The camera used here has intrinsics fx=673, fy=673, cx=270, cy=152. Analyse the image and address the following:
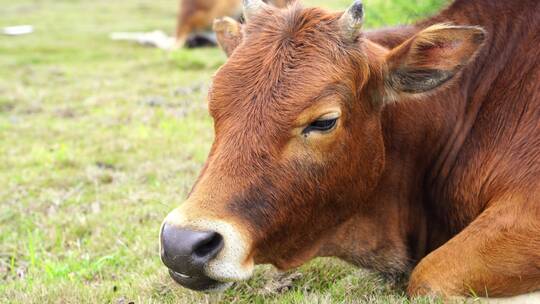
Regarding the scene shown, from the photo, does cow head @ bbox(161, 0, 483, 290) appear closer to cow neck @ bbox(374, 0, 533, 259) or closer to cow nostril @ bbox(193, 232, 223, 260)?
cow nostril @ bbox(193, 232, 223, 260)

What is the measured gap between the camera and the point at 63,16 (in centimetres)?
2900

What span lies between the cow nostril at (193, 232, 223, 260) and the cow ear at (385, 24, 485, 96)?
1.51 metres

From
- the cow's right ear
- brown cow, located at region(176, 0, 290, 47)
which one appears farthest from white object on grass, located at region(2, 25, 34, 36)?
the cow's right ear

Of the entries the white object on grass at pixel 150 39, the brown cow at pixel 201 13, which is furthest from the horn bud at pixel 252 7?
the brown cow at pixel 201 13

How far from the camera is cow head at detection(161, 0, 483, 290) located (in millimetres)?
3402

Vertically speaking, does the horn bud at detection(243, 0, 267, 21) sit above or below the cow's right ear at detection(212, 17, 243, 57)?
above

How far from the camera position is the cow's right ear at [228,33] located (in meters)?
4.75

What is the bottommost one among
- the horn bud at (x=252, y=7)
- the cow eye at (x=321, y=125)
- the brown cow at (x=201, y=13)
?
the brown cow at (x=201, y=13)

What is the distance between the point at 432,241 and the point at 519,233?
86 cm

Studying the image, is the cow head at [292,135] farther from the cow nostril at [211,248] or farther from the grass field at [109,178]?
the grass field at [109,178]

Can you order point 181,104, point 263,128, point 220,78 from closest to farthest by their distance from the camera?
point 263,128 < point 220,78 < point 181,104

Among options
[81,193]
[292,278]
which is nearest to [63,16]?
[81,193]

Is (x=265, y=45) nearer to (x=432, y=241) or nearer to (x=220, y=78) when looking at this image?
(x=220, y=78)

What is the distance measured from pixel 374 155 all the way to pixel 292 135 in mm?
739
